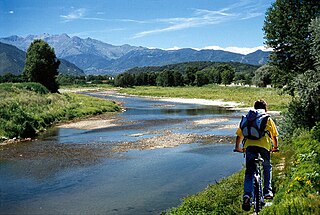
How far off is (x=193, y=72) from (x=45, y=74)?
11807 centimetres

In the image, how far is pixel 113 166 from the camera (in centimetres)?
2580

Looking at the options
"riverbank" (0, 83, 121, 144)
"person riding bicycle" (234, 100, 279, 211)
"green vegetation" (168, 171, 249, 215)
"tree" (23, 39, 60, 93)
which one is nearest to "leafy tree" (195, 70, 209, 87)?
"tree" (23, 39, 60, 93)

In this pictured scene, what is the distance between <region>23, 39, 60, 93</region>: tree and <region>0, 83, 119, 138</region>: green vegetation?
8.93 meters

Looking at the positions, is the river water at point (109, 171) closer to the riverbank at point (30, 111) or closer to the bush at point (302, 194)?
the riverbank at point (30, 111)

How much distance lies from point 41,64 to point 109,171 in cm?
5875

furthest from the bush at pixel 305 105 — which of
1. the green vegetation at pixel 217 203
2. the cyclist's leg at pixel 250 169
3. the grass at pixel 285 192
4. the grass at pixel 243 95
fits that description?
the grass at pixel 243 95

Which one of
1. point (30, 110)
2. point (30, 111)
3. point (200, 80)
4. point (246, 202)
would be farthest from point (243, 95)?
point (246, 202)

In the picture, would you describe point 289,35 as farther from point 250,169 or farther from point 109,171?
point 250,169

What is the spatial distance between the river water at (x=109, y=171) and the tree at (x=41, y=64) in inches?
1589

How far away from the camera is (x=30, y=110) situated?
49375 millimetres

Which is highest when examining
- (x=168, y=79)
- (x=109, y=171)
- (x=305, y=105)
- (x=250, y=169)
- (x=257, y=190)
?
(x=168, y=79)

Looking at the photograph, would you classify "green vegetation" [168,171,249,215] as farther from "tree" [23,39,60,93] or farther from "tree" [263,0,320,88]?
"tree" [23,39,60,93]

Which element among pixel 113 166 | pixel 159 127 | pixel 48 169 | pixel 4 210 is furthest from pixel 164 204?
pixel 159 127

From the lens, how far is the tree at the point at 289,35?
27.5m
